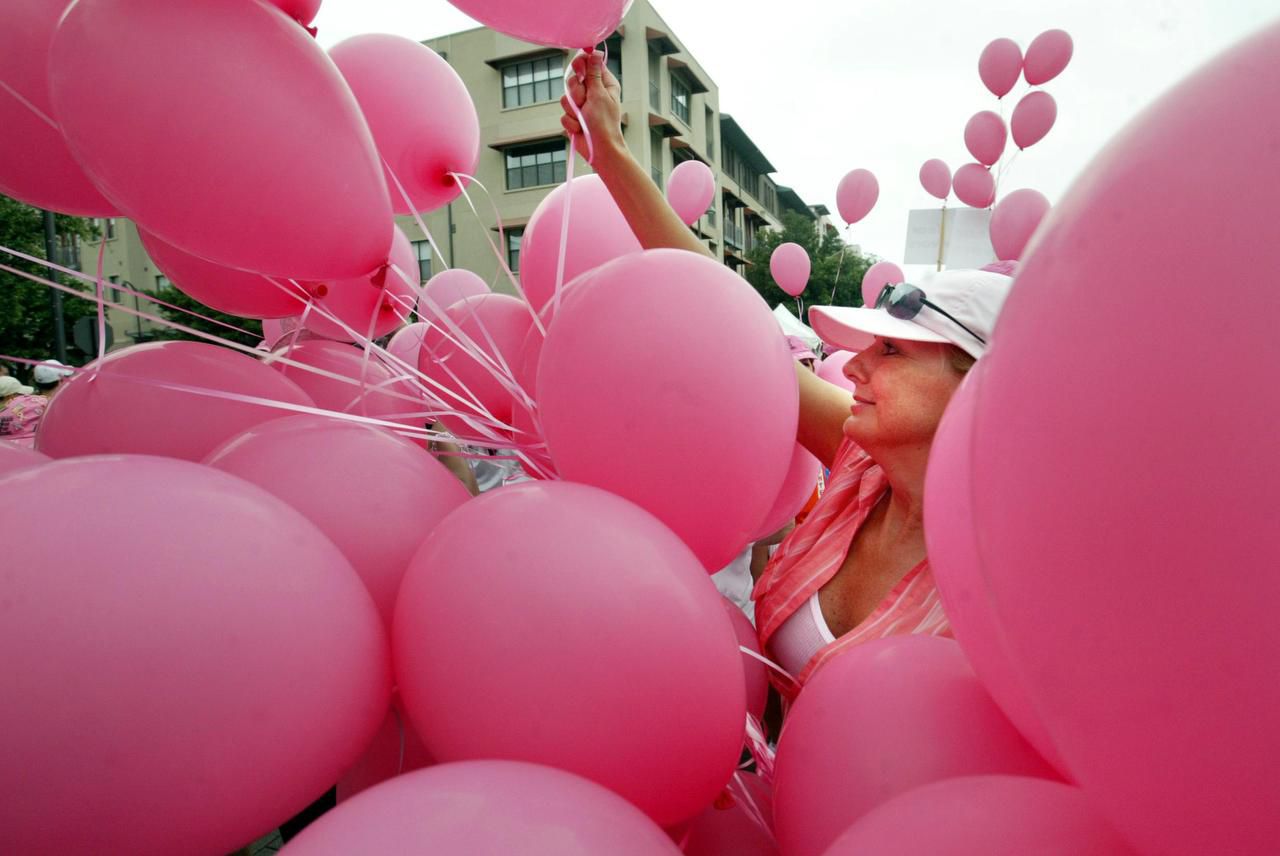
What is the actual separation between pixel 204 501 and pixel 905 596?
106 centimetres

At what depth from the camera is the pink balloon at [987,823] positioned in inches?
21.3

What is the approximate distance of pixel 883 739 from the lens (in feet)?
2.62

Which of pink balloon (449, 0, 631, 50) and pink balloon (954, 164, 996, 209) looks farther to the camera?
pink balloon (954, 164, 996, 209)

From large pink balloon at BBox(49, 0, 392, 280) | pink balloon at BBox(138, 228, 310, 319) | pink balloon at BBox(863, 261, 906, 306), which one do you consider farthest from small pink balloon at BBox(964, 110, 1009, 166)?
large pink balloon at BBox(49, 0, 392, 280)

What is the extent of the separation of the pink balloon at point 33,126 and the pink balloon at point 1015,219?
4221 millimetres

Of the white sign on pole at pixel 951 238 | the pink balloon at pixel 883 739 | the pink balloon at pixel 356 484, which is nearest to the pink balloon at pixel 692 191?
the white sign on pole at pixel 951 238

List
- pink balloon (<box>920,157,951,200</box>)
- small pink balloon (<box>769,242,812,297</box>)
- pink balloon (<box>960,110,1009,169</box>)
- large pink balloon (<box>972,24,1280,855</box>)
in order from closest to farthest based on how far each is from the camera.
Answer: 1. large pink balloon (<box>972,24,1280,855</box>)
2. pink balloon (<box>960,110,1009,169</box>)
3. pink balloon (<box>920,157,951,200</box>)
4. small pink balloon (<box>769,242,812,297</box>)

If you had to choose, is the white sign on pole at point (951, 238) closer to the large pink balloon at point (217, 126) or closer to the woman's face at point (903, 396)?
the woman's face at point (903, 396)

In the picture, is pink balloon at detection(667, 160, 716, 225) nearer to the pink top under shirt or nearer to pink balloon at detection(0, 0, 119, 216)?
the pink top under shirt

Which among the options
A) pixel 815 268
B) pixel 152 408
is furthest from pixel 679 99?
pixel 152 408

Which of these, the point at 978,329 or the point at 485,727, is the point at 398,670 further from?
the point at 978,329

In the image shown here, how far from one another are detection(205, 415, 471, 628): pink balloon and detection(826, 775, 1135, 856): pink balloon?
625mm

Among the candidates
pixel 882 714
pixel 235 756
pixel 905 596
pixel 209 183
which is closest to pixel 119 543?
pixel 235 756

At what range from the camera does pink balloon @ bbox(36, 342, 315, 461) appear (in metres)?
1.33
